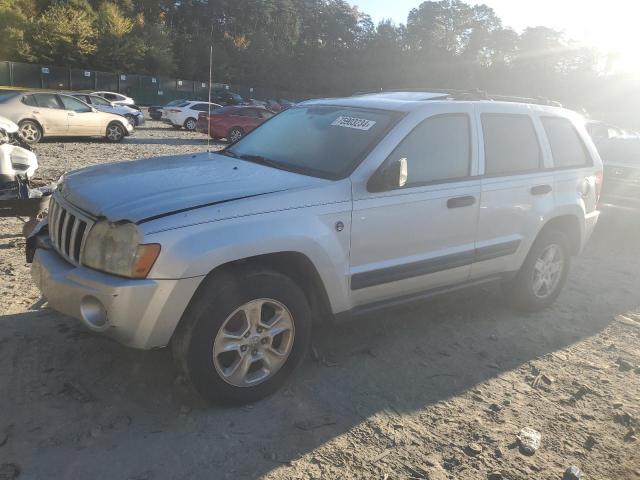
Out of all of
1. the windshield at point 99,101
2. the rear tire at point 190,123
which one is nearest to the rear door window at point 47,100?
the windshield at point 99,101

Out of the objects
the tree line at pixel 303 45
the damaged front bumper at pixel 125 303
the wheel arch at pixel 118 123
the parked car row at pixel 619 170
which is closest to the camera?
the damaged front bumper at pixel 125 303

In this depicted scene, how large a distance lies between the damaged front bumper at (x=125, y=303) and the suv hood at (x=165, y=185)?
13.2 inches

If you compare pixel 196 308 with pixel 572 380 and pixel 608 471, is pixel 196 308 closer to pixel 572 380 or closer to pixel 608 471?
pixel 608 471

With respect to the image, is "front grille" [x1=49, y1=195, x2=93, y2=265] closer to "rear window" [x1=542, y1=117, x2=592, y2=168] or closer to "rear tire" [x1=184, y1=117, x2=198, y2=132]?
"rear window" [x1=542, y1=117, x2=592, y2=168]

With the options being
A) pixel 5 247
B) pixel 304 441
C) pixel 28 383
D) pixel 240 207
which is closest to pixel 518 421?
pixel 304 441

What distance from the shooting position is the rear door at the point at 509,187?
4.27 m

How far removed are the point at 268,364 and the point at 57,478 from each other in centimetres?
122

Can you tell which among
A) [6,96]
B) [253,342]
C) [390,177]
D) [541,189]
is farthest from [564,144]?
[6,96]

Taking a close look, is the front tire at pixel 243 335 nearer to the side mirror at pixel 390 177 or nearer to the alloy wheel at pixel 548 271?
the side mirror at pixel 390 177

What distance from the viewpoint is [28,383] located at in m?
3.25

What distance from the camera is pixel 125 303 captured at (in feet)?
8.93

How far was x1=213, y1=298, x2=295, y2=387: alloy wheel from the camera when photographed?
308cm

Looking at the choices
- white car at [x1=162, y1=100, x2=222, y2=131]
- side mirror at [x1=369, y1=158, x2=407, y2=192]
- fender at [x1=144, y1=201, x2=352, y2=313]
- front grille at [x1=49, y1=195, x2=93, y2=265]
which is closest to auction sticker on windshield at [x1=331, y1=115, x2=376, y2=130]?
side mirror at [x1=369, y1=158, x2=407, y2=192]

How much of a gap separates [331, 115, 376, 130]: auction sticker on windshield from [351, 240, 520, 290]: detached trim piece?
1007 mm
